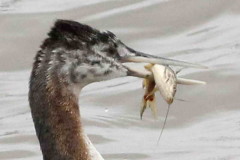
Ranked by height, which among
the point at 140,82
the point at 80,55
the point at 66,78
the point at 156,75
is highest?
the point at 80,55

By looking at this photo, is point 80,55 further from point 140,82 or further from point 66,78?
point 140,82

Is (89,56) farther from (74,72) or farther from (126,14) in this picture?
(126,14)

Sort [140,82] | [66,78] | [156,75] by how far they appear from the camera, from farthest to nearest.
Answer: [140,82] < [156,75] < [66,78]

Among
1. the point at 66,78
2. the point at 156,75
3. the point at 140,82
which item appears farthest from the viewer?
the point at 140,82

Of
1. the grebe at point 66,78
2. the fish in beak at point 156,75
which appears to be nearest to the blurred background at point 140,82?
the fish in beak at point 156,75

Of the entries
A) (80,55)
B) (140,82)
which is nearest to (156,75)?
(80,55)

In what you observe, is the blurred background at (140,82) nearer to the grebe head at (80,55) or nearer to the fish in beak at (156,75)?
the fish in beak at (156,75)
